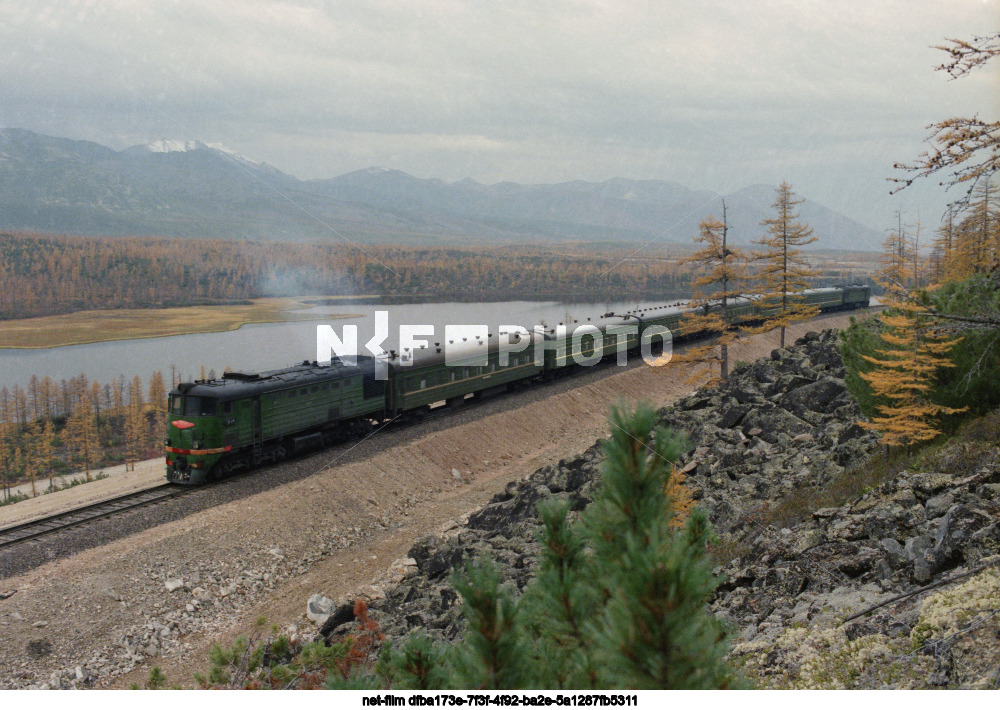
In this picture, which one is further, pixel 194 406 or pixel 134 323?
pixel 134 323

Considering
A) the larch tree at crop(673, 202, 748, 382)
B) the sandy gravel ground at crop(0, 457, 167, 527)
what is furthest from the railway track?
the larch tree at crop(673, 202, 748, 382)

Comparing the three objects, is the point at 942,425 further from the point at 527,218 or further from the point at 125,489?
the point at 527,218

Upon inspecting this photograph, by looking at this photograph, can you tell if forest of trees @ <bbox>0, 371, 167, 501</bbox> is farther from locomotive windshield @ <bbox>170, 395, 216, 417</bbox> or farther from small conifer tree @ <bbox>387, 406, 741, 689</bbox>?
small conifer tree @ <bbox>387, 406, 741, 689</bbox>

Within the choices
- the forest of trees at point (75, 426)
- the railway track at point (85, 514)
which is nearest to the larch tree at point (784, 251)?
the railway track at point (85, 514)

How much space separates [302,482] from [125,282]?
5588 cm

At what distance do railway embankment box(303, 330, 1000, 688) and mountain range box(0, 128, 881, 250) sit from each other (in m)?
26.5

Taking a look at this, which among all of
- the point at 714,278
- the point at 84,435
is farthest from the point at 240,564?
the point at 84,435

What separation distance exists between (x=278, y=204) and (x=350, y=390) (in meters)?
91.9

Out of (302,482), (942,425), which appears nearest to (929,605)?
(942,425)

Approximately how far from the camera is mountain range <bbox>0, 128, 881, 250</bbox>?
79.8 m

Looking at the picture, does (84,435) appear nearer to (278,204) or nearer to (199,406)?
(199,406)

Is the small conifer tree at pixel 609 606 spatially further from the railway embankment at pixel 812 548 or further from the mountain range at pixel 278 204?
the mountain range at pixel 278 204

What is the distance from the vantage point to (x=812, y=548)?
10016 mm

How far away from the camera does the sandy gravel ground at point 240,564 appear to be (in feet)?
43.0
